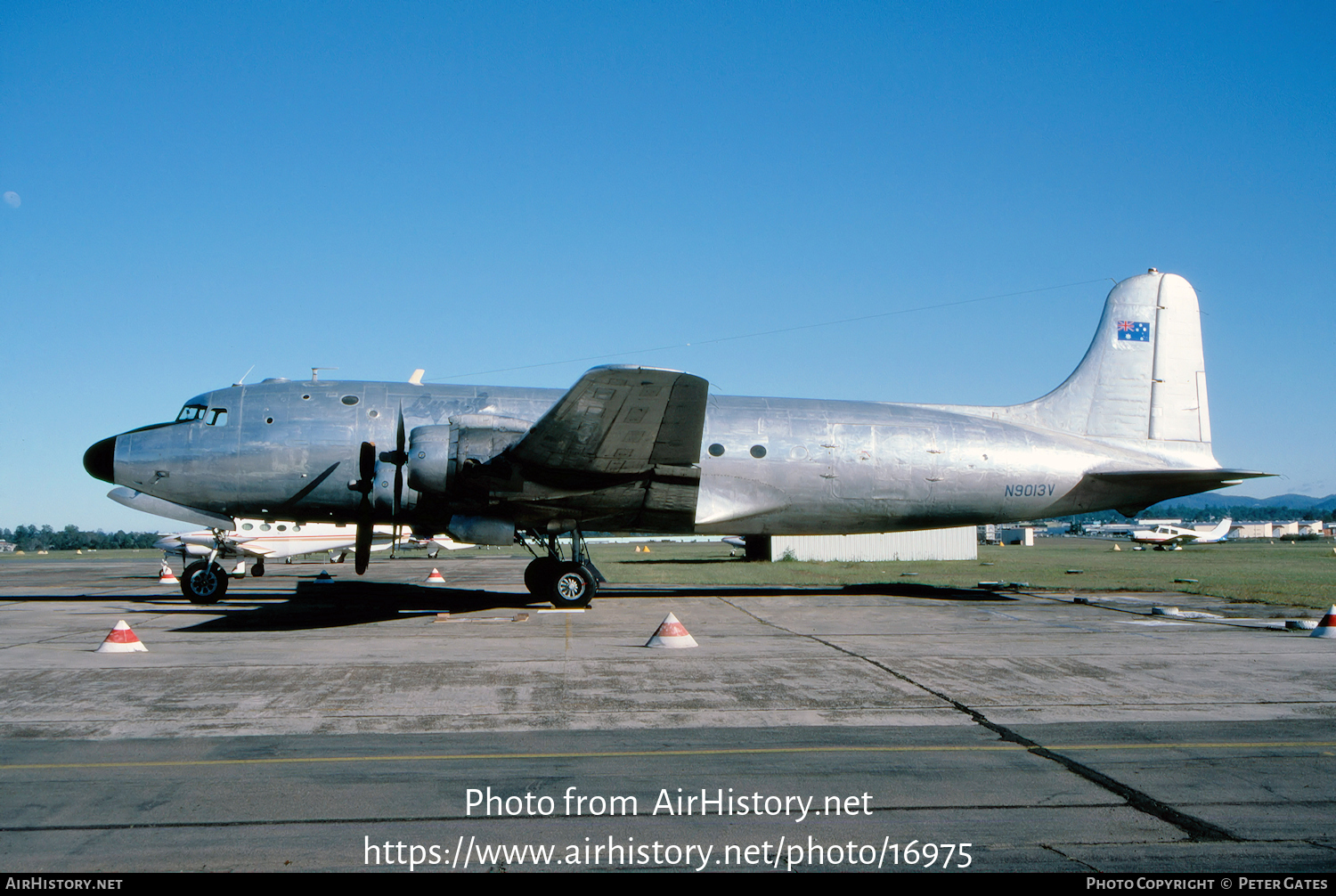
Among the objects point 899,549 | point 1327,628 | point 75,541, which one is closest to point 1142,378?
point 1327,628

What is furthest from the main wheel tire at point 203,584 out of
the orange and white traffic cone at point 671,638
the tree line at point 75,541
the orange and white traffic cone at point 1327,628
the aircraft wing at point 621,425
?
the tree line at point 75,541

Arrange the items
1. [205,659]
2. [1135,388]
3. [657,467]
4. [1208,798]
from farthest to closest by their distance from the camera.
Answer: [1135,388], [657,467], [205,659], [1208,798]

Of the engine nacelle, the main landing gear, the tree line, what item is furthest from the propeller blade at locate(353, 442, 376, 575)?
the tree line

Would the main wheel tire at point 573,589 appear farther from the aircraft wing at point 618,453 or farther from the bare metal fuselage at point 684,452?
the aircraft wing at point 618,453

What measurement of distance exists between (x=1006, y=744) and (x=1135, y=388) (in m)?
16.8

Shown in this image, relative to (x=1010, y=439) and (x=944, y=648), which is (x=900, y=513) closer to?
(x=1010, y=439)

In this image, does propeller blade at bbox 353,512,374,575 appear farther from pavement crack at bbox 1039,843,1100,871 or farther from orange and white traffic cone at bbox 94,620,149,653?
pavement crack at bbox 1039,843,1100,871

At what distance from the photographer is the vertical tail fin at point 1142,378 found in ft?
67.4

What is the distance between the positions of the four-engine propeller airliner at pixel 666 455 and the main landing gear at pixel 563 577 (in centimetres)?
4

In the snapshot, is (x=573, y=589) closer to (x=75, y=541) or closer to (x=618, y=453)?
(x=618, y=453)

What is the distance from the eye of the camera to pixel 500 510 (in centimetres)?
1638

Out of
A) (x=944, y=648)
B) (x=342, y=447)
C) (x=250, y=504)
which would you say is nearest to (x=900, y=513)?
(x=944, y=648)

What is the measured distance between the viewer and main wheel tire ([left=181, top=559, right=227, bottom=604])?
18125 mm

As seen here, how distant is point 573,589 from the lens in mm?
16875
